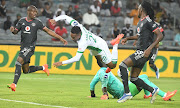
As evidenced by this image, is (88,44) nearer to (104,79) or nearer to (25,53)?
(104,79)

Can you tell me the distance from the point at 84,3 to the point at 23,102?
45.5 ft

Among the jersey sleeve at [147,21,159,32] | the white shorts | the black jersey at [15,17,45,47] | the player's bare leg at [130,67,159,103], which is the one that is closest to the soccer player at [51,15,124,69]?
the white shorts

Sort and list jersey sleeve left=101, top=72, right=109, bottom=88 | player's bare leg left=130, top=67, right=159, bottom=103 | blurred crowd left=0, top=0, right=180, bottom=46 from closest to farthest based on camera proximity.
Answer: player's bare leg left=130, top=67, right=159, bottom=103 → jersey sleeve left=101, top=72, right=109, bottom=88 → blurred crowd left=0, top=0, right=180, bottom=46

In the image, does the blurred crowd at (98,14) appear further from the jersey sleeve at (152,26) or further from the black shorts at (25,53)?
the jersey sleeve at (152,26)

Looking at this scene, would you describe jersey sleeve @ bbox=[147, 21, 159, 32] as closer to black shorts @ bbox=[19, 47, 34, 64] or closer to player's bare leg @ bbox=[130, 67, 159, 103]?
player's bare leg @ bbox=[130, 67, 159, 103]

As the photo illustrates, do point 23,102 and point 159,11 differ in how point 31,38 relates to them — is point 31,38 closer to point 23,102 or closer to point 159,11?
point 23,102

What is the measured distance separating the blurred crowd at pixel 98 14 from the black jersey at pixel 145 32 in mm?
10835

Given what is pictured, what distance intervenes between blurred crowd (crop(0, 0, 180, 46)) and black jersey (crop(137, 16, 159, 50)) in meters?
10.8

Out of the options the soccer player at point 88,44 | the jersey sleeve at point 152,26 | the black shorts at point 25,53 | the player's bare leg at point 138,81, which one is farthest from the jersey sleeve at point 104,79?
the black shorts at point 25,53

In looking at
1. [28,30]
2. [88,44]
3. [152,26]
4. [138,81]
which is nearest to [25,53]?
[28,30]

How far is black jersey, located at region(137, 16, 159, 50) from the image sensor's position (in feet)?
28.3

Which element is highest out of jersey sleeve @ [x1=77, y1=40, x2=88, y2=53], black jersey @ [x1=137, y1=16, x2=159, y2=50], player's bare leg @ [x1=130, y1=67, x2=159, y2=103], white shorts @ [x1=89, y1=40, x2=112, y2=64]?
black jersey @ [x1=137, y1=16, x2=159, y2=50]

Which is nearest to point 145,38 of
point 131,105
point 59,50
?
point 131,105

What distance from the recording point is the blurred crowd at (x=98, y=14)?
19.7 meters
